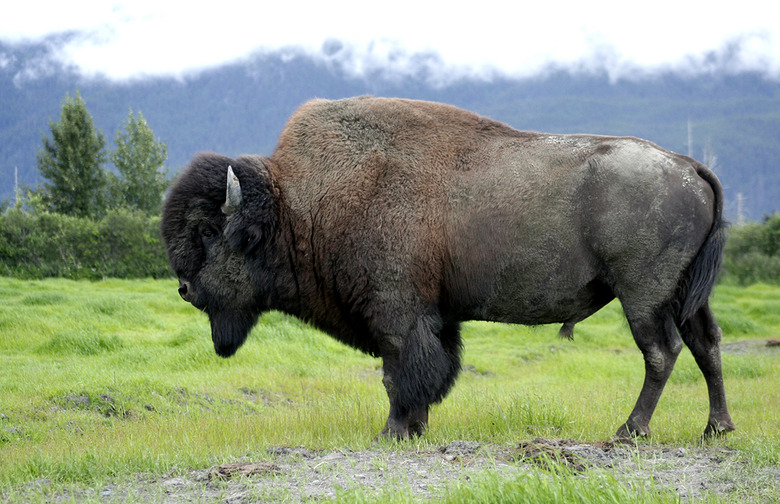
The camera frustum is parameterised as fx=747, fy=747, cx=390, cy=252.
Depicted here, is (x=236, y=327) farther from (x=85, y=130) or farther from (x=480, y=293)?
(x=85, y=130)

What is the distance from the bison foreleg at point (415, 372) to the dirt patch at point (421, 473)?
2.95ft

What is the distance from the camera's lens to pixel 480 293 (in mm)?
5879

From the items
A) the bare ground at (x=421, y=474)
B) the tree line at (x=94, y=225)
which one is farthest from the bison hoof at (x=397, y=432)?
the tree line at (x=94, y=225)

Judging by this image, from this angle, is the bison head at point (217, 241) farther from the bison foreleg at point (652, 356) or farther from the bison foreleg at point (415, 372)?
the bison foreleg at point (652, 356)

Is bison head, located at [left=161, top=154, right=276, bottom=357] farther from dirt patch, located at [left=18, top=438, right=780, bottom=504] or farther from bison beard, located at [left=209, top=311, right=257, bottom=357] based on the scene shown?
dirt patch, located at [left=18, top=438, right=780, bottom=504]

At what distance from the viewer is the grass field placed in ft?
17.5

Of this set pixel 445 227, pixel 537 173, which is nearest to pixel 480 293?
pixel 445 227

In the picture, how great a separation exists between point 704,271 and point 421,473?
9.18 ft

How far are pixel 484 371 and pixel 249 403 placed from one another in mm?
4433

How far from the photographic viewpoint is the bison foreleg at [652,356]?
5.68 m

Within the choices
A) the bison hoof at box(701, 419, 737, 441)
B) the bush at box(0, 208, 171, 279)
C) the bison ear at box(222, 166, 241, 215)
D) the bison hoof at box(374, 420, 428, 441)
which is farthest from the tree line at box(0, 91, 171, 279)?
the bison hoof at box(701, 419, 737, 441)

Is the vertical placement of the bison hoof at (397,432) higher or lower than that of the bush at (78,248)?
higher

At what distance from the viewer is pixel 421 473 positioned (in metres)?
4.09

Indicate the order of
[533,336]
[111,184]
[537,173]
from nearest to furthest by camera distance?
[537,173], [533,336], [111,184]
